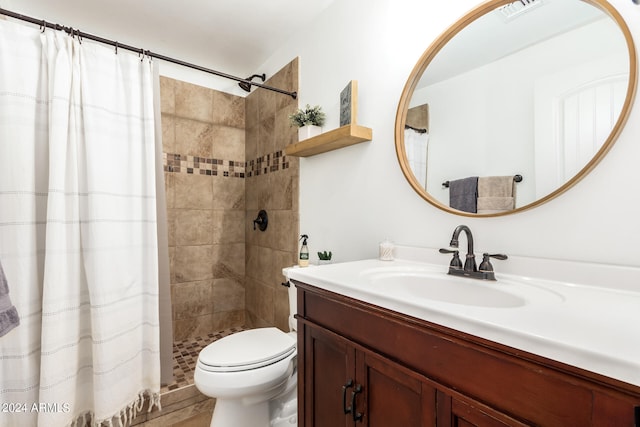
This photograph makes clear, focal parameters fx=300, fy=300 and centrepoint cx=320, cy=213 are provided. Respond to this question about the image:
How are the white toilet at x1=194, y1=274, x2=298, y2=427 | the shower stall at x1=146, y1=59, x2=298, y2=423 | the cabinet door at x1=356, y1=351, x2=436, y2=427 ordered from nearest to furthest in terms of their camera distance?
1. the cabinet door at x1=356, y1=351, x2=436, y2=427
2. the white toilet at x1=194, y1=274, x2=298, y2=427
3. the shower stall at x1=146, y1=59, x2=298, y2=423

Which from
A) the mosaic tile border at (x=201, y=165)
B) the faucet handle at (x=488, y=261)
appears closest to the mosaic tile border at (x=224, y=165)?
the mosaic tile border at (x=201, y=165)

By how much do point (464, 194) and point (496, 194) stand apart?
11 cm

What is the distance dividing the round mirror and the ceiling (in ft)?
3.43

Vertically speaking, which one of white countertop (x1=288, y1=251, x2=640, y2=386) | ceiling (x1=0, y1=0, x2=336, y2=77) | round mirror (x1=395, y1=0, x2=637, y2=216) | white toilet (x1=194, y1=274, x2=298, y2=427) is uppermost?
ceiling (x1=0, y1=0, x2=336, y2=77)

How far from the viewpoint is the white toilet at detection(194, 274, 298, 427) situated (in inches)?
50.8

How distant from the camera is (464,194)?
113 cm

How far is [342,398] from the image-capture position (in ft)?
2.93

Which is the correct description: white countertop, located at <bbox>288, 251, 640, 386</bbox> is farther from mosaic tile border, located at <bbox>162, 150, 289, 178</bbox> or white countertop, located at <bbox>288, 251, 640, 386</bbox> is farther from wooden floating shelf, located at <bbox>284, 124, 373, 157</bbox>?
mosaic tile border, located at <bbox>162, 150, 289, 178</bbox>

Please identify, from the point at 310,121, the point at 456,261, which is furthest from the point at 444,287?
the point at 310,121

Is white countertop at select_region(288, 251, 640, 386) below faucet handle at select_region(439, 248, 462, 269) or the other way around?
below

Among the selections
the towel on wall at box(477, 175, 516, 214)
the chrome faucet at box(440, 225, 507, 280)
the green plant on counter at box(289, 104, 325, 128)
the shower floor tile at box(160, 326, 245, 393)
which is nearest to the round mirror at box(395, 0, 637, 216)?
the towel on wall at box(477, 175, 516, 214)

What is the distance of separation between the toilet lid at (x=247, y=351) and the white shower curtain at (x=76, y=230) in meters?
0.46

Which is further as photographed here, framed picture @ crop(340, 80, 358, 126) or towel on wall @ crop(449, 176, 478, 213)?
framed picture @ crop(340, 80, 358, 126)

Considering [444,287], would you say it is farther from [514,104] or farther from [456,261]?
[514,104]
